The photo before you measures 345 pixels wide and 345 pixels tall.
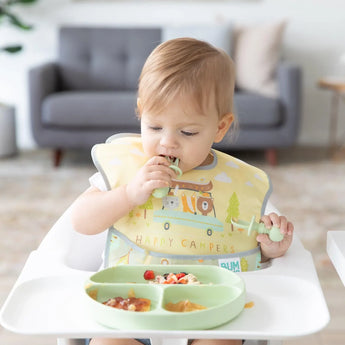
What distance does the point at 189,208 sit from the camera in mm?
1121

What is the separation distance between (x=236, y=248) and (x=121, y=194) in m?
0.24

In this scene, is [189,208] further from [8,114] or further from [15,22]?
[15,22]

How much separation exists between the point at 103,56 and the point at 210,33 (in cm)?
76

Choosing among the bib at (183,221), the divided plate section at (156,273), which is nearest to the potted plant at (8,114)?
the bib at (183,221)

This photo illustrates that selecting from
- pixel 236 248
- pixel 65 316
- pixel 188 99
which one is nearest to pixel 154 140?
pixel 188 99

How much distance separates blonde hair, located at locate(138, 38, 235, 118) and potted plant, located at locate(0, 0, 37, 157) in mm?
3112

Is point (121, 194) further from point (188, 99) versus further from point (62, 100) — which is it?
point (62, 100)

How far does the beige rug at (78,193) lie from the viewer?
2.38 metres

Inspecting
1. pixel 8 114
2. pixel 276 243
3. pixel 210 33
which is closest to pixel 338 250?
pixel 276 243

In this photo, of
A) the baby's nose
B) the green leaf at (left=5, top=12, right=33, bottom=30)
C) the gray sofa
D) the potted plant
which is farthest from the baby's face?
the green leaf at (left=5, top=12, right=33, bottom=30)

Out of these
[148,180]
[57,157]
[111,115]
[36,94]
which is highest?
[148,180]

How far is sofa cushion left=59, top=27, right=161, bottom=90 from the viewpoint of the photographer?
166 inches

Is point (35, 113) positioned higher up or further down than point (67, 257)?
further down

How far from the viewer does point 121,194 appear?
1.06 meters
